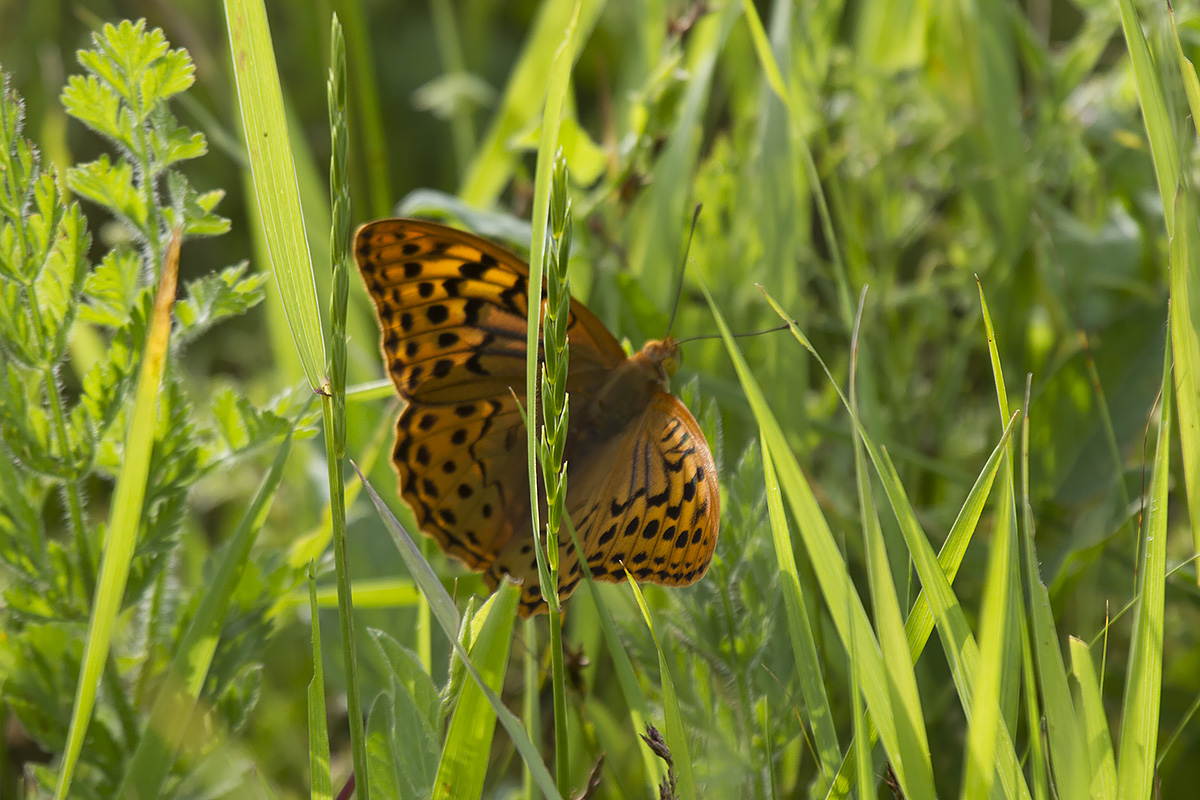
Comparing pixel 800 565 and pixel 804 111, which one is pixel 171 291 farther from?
pixel 804 111

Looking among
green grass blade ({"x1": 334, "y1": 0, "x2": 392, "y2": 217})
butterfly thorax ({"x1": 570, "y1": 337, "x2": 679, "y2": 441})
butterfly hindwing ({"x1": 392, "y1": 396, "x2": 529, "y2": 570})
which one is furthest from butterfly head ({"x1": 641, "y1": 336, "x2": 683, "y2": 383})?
green grass blade ({"x1": 334, "y1": 0, "x2": 392, "y2": 217})

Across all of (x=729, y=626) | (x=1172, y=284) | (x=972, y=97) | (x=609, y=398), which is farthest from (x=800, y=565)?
(x=972, y=97)

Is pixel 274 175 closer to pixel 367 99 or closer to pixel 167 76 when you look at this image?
pixel 167 76

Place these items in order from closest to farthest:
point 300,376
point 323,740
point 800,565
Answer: point 323,740
point 800,565
point 300,376

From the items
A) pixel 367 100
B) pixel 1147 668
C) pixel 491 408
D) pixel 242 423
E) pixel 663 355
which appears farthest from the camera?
pixel 367 100

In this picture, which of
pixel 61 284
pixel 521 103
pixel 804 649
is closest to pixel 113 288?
pixel 61 284

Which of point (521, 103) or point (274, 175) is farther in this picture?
point (521, 103)

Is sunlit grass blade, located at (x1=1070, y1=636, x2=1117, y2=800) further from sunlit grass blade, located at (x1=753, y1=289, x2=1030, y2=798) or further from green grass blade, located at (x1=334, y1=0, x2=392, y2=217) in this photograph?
green grass blade, located at (x1=334, y1=0, x2=392, y2=217)
